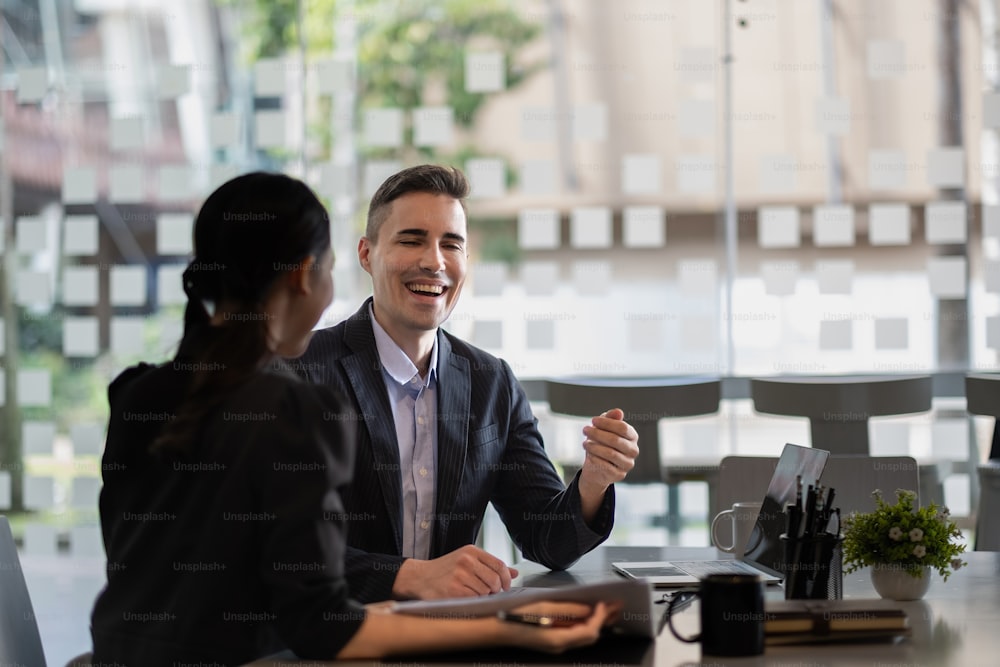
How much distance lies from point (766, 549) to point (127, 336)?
355cm

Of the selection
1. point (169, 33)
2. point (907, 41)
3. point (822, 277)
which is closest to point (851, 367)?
point (822, 277)

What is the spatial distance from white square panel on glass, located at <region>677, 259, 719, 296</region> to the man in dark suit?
2.36 m

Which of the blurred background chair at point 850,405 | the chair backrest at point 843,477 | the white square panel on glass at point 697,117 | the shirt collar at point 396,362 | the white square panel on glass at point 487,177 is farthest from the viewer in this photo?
the white square panel on glass at point 487,177

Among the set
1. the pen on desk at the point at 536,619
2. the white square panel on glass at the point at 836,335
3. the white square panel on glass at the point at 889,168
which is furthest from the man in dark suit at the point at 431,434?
the white square panel on glass at the point at 889,168

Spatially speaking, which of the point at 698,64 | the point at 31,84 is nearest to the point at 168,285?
the point at 31,84

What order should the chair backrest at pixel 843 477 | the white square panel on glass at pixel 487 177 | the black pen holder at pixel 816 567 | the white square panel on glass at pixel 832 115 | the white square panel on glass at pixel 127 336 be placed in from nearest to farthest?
1. the black pen holder at pixel 816 567
2. the chair backrest at pixel 843 477
3. the white square panel on glass at pixel 832 115
4. the white square panel on glass at pixel 487 177
5. the white square panel on glass at pixel 127 336

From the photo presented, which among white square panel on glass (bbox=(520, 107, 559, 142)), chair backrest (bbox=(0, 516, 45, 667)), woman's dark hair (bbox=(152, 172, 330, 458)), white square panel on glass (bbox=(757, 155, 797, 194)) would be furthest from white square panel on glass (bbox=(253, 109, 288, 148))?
woman's dark hair (bbox=(152, 172, 330, 458))

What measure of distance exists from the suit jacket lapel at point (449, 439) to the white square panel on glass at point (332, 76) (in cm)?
286

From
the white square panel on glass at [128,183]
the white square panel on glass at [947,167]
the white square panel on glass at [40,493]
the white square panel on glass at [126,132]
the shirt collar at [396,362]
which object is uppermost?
→ the white square panel on glass at [126,132]

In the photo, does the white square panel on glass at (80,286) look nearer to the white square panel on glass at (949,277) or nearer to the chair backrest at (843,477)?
the chair backrest at (843,477)

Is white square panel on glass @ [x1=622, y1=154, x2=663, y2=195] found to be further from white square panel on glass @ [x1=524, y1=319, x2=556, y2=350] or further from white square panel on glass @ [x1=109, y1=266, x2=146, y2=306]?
white square panel on glass @ [x1=109, y1=266, x2=146, y2=306]

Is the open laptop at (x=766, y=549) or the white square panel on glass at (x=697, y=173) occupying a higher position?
the white square panel on glass at (x=697, y=173)

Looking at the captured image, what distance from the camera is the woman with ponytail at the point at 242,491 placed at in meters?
1.17

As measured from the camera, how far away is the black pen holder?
1.53 metres
